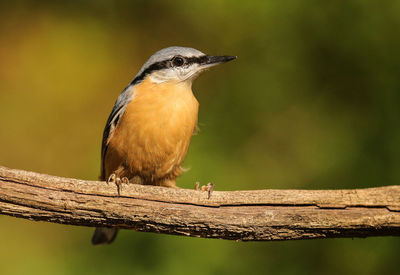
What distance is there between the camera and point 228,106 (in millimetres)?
4852

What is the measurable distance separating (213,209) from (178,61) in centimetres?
134

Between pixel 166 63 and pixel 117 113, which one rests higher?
pixel 166 63

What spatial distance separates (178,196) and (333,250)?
1.92 meters

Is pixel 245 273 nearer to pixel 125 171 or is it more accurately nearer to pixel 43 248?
pixel 125 171

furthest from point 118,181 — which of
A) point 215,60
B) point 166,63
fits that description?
point 215,60

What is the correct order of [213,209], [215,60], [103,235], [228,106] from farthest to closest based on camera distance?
[228,106], [103,235], [215,60], [213,209]

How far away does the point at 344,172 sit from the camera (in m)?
4.39

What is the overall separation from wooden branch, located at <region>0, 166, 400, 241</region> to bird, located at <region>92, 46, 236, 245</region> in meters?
0.41

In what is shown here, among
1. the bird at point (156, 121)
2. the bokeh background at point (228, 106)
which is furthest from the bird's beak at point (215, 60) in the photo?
the bokeh background at point (228, 106)

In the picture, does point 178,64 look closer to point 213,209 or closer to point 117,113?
point 117,113

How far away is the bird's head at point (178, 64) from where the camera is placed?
12.2ft

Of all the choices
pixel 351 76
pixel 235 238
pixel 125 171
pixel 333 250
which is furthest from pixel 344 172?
pixel 125 171

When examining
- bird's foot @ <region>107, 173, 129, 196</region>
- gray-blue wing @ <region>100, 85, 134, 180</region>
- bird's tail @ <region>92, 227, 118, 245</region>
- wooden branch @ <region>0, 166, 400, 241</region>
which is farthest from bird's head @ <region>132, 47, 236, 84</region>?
bird's tail @ <region>92, 227, 118, 245</region>

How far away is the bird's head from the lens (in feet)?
12.2
